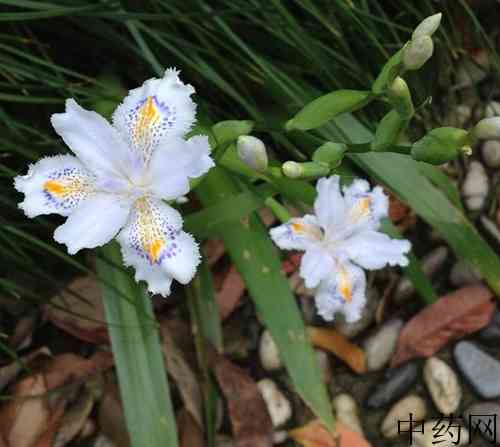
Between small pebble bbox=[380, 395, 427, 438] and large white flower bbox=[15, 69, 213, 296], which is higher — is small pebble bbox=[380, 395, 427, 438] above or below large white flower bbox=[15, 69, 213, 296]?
below

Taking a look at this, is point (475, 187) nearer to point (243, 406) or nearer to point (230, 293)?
point (230, 293)

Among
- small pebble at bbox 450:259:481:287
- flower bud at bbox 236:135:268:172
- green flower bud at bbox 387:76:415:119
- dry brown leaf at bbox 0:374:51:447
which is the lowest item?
dry brown leaf at bbox 0:374:51:447

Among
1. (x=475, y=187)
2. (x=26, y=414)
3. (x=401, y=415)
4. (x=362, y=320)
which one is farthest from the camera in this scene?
(x=475, y=187)

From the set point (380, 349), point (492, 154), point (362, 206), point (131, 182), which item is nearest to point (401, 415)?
point (380, 349)

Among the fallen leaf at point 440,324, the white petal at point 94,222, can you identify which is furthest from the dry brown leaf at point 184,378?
the white petal at point 94,222

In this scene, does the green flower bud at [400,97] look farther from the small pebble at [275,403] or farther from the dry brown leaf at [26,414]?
the dry brown leaf at [26,414]

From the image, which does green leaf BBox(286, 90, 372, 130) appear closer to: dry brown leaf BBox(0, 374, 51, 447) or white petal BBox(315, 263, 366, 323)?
white petal BBox(315, 263, 366, 323)

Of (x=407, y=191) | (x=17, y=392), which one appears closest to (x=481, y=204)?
(x=407, y=191)

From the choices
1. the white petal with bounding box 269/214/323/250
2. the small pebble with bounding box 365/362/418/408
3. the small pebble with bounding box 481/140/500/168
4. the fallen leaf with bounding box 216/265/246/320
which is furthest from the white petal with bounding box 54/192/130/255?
the small pebble with bounding box 481/140/500/168
